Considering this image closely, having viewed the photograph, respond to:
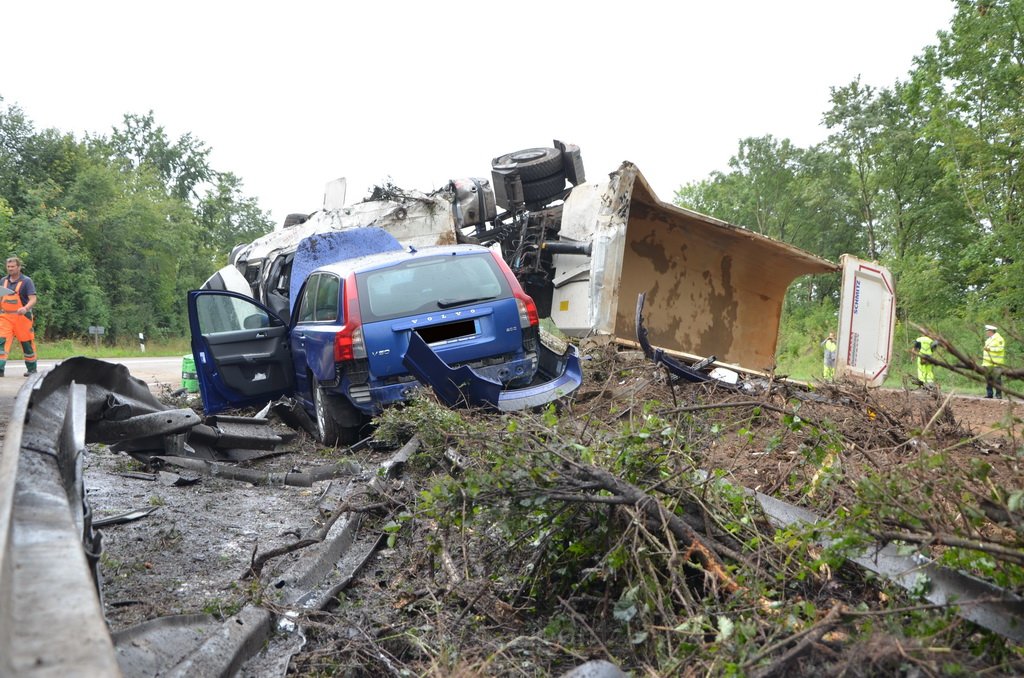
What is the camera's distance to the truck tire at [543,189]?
1094cm

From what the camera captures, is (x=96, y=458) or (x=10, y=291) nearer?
(x=96, y=458)

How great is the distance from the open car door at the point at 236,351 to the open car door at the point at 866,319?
19.1 ft

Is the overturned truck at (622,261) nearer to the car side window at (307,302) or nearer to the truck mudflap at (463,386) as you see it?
the car side window at (307,302)

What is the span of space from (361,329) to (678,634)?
15.6 feet

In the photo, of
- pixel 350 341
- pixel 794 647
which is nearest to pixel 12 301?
pixel 350 341

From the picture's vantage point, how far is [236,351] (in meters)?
8.20

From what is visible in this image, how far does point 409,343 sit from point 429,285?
0.97 m

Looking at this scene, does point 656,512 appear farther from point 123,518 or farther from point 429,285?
point 429,285

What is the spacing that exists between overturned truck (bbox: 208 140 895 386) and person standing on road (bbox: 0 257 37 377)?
4.12 meters

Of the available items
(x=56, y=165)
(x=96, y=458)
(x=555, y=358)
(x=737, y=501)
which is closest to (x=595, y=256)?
(x=555, y=358)

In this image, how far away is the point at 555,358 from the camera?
7.50 meters

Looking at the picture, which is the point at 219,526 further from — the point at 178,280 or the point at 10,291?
the point at 178,280

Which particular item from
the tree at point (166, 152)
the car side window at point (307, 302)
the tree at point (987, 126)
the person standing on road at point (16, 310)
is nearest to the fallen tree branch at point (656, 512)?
the car side window at point (307, 302)

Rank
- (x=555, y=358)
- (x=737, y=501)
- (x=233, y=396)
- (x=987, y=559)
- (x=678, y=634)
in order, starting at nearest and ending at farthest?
(x=987, y=559)
(x=678, y=634)
(x=737, y=501)
(x=555, y=358)
(x=233, y=396)
